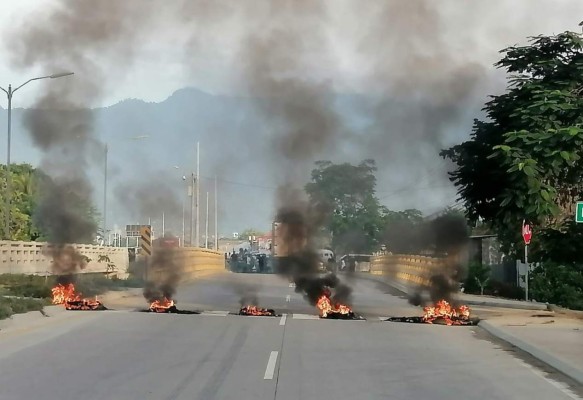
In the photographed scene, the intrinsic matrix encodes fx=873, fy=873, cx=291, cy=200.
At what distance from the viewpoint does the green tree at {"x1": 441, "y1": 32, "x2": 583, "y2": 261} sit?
19703mm

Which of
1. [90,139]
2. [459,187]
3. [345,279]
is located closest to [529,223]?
[459,187]

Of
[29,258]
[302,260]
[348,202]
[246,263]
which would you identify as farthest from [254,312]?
[246,263]

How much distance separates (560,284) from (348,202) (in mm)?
7371

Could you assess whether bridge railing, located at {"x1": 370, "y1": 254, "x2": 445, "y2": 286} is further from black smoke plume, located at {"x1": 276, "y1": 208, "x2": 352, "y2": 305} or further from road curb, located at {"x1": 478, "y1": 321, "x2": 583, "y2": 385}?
road curb, located at {"x1": 478, "y1": 321, "x2": 583, "y2": 385}

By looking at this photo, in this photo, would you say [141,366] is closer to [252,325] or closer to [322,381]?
[322,381]

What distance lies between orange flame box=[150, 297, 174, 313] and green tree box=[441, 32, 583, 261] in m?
8.33

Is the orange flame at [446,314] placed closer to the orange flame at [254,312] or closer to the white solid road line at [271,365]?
the orange flame at [254,312]

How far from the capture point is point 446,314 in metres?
20.5

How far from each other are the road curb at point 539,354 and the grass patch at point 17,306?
32.6ft

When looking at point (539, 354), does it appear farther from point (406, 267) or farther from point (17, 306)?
point (406, 267)

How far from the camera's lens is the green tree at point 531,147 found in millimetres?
19703

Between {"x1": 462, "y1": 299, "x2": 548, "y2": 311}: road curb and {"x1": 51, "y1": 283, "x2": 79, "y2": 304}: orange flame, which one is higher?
{"x1": 51, "y1": 283, "x2": 79, "y2": 304}: orange flame

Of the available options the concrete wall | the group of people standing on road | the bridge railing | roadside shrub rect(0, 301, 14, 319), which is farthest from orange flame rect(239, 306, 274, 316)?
the group of people standing on road

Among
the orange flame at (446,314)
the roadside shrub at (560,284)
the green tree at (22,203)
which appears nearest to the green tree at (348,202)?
the orange flame at (446,314)
